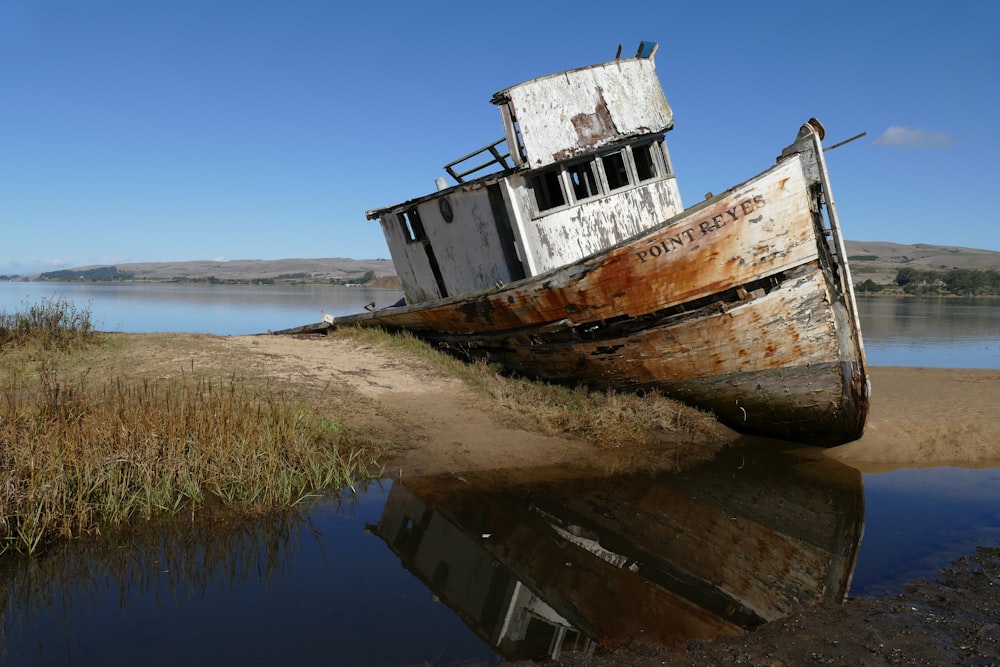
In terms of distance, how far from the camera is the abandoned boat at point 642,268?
763cm

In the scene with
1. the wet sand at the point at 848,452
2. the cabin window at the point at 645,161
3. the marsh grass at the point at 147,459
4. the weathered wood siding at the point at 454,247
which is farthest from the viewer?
the weathered wood siding at the point at 454,247

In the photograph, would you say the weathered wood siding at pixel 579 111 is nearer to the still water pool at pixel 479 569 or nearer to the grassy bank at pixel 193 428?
the grassy bank at pixel 193 428

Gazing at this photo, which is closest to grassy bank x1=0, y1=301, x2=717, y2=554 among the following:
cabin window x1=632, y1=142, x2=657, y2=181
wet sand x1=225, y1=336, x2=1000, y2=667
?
wet sand x1=225, y1=336, x2=1000, y2=667

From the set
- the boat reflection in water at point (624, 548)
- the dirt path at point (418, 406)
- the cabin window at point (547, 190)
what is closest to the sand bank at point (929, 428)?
the boat reflection in water at point (624, 548)

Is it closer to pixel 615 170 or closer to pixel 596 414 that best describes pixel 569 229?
pixel 615 170

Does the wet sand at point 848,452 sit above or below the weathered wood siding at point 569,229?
below

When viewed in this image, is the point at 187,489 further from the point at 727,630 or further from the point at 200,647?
the point at 727,630

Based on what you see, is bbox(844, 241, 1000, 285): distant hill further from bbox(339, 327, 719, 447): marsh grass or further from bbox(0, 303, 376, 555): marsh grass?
bbox(0, 303, 376, 555): marsh grass

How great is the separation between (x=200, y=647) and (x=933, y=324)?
26921mm

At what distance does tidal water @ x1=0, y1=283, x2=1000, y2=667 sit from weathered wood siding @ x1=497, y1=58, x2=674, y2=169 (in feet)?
14.3

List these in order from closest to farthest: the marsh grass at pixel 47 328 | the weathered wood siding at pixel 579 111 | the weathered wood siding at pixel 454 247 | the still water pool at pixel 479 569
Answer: the still water pool at pixel 479 569 → the weathered wood siding at pixel 579 111 → the weathered wood siding at pixel 454 247 → the marsh grass at pixel 47 328

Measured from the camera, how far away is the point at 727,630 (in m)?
4.18

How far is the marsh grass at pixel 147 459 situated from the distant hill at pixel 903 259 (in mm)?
54539

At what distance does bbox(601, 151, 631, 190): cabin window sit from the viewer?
31.8ft
